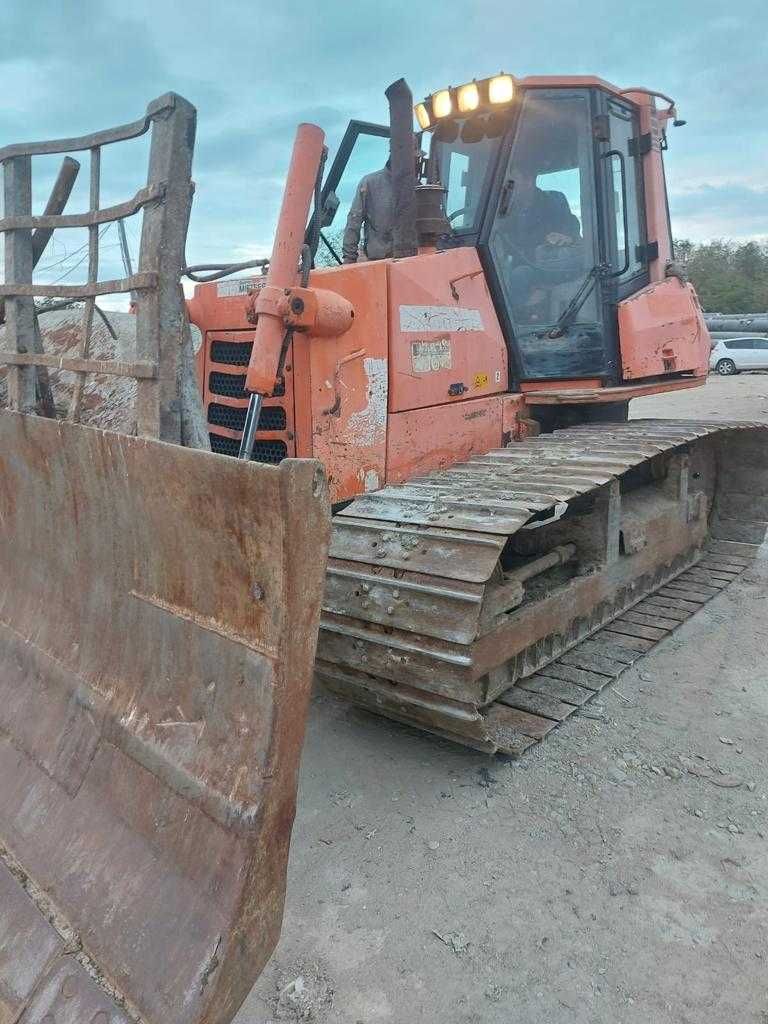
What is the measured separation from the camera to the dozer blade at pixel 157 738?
71.0 inches

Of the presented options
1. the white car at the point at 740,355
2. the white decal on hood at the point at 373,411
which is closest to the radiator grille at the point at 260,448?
the white decal on hood at the point at 373,411

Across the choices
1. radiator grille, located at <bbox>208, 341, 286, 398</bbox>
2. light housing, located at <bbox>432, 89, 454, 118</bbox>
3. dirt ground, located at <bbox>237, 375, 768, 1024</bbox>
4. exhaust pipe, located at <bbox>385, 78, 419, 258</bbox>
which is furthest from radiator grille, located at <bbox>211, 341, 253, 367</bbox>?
light housing, located at <bbox>432, 89, 454, 118</bbox>

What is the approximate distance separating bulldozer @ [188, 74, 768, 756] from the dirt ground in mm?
241

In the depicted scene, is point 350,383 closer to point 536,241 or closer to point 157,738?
point 536,241

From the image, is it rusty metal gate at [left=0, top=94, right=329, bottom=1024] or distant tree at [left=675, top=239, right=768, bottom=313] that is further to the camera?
distant tree at [left=675, top=239, right=768, bottom=313]

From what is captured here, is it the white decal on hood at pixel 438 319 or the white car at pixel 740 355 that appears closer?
the white decal on hood at pixel 438 319

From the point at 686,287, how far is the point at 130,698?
14.5 ft

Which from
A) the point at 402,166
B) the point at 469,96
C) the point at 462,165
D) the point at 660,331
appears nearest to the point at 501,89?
the point at 469,96

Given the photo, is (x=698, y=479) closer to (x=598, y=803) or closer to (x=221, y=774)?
(x=598, y=803)

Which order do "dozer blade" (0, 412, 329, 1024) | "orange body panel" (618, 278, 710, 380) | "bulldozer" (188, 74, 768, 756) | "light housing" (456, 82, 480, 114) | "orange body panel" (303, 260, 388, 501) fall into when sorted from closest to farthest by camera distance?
"dozer blade" (0, 412, 329, 1024) < "bulldozer" (188, 74, 768, 756) < "orange body panel" (303, 260, 388, 501) < "light housing" (456, 82, 480, 114) < "orange body panel" (618, 278, 710, 380)

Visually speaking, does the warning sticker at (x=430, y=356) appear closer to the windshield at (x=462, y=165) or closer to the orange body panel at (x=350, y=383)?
the orange body panel at (x=350, y=383)

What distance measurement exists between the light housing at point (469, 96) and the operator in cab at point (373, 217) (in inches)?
19.6

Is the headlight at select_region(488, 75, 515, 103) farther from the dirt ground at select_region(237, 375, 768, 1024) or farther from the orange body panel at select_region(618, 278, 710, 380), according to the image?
the dirt ground at select_region(237, 375, 768, 1024)

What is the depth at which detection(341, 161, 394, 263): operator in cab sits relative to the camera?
173 inches
